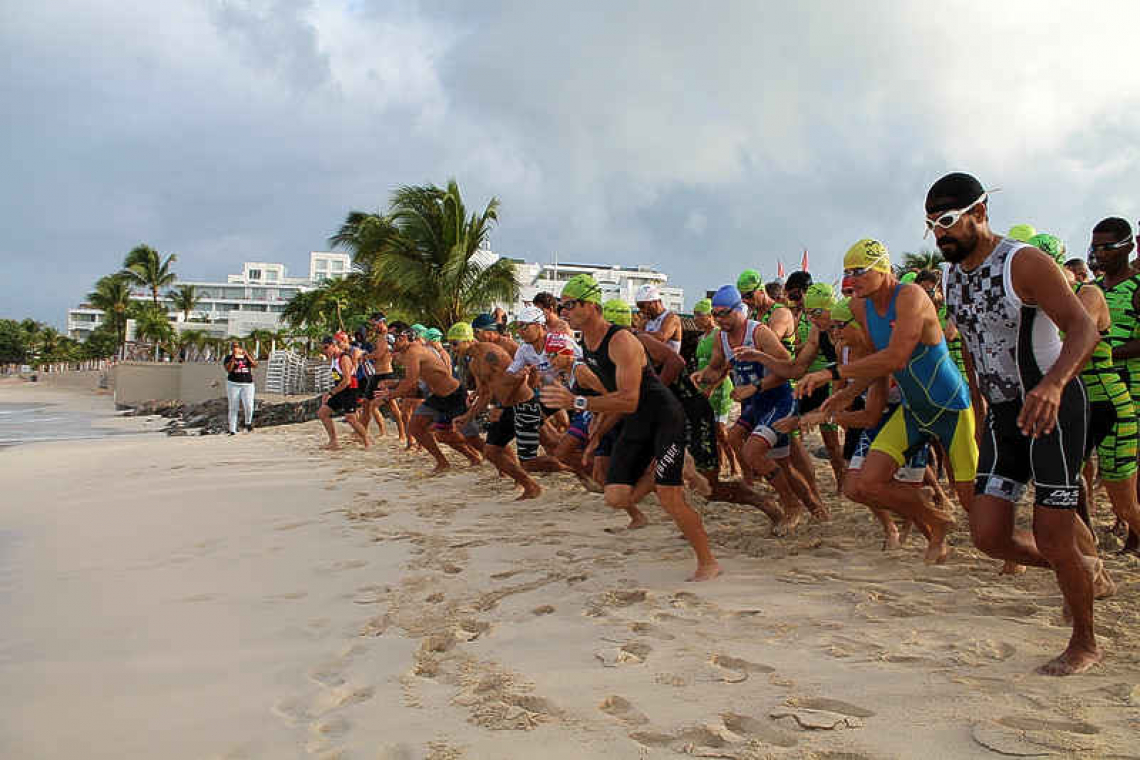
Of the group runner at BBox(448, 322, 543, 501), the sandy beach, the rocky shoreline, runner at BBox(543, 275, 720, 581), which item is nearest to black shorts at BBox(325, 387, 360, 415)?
runner at BBox(448, 322, 543, 501)

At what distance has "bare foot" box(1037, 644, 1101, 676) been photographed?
9.48 ft

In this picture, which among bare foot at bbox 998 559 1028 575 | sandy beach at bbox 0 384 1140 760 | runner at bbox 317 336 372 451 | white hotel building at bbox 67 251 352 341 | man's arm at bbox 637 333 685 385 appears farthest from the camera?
white hotel building at bbox 67 251 352 341

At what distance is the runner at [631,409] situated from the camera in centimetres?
448

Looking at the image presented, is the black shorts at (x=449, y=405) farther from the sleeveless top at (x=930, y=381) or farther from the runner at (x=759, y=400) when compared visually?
the sleeveless top at (x=930, y=381)

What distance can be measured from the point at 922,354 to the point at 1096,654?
5.28 ft

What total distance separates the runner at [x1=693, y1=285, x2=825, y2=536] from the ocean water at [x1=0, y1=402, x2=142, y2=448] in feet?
54.0

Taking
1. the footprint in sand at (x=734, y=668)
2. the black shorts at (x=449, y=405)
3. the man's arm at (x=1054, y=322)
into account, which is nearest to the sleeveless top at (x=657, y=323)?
the black shorts at (x=449, y=405)

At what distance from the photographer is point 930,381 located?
4.10 meters

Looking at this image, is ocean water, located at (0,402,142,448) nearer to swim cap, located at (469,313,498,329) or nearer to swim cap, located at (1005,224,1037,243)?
swim cap, located at (469,313,498,329)

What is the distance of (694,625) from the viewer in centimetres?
368

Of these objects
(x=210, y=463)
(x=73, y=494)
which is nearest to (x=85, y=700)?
(x=73, y=494)

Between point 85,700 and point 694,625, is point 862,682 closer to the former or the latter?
point 694,625

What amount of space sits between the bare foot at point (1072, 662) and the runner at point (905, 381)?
4.30 feet

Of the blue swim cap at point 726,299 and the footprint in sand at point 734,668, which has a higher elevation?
the blue swim cap at point 726,299
